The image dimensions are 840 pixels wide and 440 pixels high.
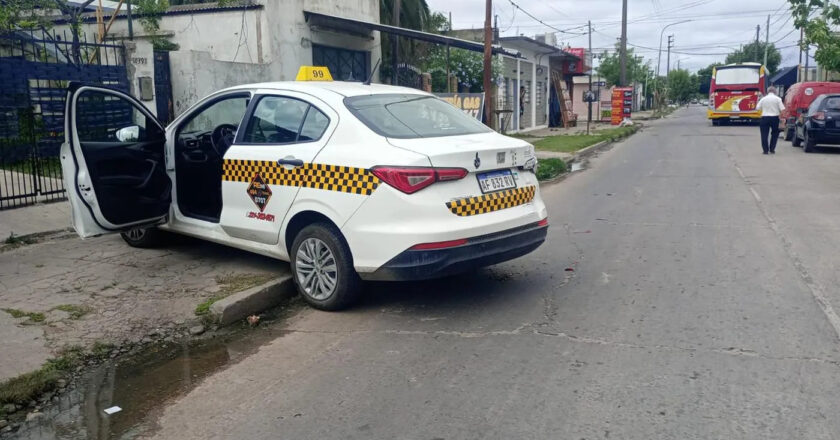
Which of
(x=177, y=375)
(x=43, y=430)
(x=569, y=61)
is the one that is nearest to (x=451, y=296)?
(x=177, y=375)

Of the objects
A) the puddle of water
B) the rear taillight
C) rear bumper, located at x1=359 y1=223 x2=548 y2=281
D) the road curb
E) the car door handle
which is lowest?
the puddle of water

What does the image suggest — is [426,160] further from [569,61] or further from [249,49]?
[569,61]

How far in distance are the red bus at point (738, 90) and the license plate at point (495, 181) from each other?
32251mm

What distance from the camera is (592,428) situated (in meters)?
3.45

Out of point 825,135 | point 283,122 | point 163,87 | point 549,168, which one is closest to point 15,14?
point 163,87

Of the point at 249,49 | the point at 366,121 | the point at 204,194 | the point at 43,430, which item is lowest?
the point at 43,430

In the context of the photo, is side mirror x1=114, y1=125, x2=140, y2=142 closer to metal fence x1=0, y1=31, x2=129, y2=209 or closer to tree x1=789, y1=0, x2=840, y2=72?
metal fence x1=0, y1=31, x2=129, y2=209

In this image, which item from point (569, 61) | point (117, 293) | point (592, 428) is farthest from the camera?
point (569, 61)

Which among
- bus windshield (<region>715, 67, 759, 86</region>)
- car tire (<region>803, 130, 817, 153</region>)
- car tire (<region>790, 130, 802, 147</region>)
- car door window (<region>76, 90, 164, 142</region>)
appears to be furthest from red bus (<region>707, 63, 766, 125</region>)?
car door window (<region>76, 90, 164, 142</region>)

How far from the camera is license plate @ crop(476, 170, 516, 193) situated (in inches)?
204

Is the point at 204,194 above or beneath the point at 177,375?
above

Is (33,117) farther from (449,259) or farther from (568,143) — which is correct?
(568,143)

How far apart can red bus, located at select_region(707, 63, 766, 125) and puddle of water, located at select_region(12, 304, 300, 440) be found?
3367 cm

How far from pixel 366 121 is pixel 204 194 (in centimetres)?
217
